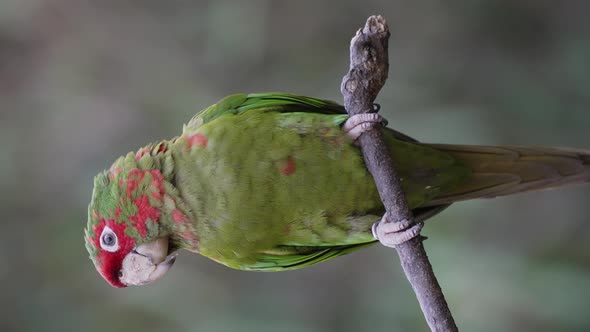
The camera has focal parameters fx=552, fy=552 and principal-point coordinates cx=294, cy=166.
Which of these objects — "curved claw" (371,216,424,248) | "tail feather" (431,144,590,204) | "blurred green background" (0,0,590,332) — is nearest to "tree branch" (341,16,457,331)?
"curved claw" (371,216,424,248)

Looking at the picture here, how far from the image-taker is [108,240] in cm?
149

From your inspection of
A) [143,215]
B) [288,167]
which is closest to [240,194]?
[288,167]

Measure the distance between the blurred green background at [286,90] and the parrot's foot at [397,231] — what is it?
1.15 m

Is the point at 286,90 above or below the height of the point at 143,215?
above

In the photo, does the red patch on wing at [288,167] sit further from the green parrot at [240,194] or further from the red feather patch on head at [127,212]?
the red feather patch on head at [127,212]

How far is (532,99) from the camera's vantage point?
245cm

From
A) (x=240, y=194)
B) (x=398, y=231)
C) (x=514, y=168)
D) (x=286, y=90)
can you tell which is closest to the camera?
(x=398, y=231)

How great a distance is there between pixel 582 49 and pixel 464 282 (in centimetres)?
113

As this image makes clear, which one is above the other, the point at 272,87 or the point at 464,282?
the point at 272,87

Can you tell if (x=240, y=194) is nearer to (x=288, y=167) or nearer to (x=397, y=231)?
(x=288, y=167)

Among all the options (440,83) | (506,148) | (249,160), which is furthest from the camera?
(440,83)

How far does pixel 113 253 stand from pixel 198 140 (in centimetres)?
38

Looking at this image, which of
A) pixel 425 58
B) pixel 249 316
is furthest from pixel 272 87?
pixel 249 316

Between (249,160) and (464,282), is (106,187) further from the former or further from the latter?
(464,282)
